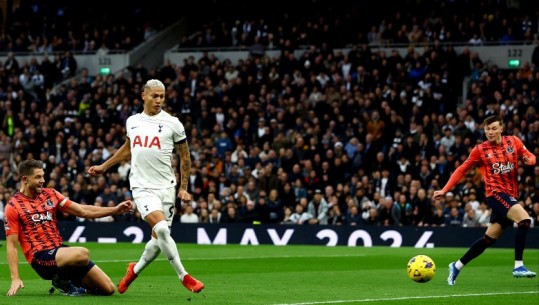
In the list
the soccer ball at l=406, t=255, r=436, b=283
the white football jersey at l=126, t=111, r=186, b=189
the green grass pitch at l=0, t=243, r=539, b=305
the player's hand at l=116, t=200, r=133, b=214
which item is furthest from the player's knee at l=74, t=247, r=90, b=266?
the soccer ball at l=406, t=255, r=436, b=283

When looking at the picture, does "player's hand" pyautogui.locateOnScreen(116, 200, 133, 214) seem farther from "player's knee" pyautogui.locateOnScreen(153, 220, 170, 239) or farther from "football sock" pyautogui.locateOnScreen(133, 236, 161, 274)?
"football sock" pyautogui.locateOnScreen(133, 236, 161, 274)

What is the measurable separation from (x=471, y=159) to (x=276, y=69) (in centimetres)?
2018

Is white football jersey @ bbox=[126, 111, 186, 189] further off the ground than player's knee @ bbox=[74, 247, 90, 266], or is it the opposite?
white football jersey @ bbox=[126, 111, 186, 189]

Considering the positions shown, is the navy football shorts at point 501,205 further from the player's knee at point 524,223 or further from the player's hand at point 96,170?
the player's hand at point 96,170

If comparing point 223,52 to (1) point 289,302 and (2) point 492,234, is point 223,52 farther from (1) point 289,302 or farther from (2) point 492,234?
(1) point 289,302

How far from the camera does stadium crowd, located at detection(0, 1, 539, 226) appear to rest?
28.9m

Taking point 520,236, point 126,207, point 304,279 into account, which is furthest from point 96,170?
point 520,236

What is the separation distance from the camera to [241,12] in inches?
1693

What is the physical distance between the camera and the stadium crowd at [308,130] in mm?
28875

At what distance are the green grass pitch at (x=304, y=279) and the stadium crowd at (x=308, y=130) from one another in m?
3.61

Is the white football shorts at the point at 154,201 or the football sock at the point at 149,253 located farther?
the football sock at the point at 149,253

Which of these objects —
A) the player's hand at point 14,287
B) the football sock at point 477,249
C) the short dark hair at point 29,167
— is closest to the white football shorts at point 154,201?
the short dark hair at point 29,167

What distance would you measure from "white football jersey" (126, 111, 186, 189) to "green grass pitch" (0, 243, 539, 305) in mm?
1351

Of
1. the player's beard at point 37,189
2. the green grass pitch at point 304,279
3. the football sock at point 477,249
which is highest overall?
the player's beard at point 37,189
